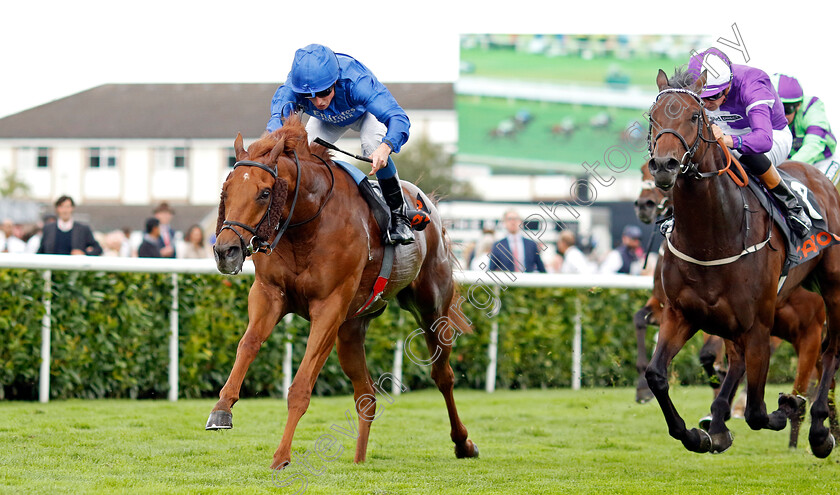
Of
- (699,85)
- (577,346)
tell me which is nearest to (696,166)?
(699,85)

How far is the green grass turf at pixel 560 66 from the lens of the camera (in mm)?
33562

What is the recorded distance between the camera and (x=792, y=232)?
18.1ft

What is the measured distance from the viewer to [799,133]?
23.3 ft

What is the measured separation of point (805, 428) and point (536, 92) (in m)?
28.4

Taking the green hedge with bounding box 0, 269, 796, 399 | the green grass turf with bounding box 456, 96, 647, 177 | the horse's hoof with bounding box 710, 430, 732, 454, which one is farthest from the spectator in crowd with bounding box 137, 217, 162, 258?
the green grass turf with bounding box 456, 96, 647, 177

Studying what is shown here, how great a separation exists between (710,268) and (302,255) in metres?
2.08

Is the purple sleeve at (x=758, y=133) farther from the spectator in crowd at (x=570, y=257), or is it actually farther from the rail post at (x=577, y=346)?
the spectator in crowd at (x=570, y=257)

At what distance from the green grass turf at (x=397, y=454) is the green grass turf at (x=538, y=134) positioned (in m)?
26.2

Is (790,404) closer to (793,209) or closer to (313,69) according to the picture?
(793,209)

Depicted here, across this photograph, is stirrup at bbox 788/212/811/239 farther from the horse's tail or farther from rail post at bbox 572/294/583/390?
rail post at bbox 572/294/583/390

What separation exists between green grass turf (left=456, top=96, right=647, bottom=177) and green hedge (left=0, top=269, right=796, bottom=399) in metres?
23.8

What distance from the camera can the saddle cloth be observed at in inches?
214

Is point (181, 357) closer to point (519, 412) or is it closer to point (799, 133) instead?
point (519, 412)

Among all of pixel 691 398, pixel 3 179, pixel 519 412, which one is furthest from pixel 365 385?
pixel 3 179
